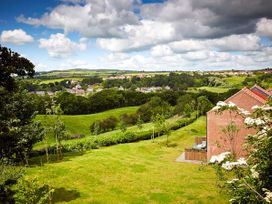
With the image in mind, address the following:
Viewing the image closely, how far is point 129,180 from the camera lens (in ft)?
105

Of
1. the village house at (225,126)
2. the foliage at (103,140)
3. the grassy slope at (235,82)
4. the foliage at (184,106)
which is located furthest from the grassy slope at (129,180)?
the grassy slope at (235,82)

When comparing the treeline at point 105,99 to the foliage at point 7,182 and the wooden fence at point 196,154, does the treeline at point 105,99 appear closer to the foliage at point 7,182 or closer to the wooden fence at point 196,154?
the wooden fence at point 196,154

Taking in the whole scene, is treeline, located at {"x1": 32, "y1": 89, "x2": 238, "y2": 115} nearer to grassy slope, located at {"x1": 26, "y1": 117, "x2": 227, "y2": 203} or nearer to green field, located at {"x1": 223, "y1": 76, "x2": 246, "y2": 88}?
green field, located at {"x1": 223, "y1": 76, "x2": 246, "y2": 88}

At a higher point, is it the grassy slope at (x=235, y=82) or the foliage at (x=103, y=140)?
the grassy slope at (x=235, y=82)

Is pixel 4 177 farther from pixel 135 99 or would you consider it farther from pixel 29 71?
pixel 135 99

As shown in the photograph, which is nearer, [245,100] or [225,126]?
[225,126]

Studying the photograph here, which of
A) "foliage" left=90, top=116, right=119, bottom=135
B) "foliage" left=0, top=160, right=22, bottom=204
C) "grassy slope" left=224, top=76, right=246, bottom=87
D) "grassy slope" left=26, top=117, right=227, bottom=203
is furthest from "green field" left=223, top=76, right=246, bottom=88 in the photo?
"foliage" left=0, top=160, right=22, bottom=204

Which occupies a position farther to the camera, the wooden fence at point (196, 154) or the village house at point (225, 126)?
the wooden fence at point (196, 154)

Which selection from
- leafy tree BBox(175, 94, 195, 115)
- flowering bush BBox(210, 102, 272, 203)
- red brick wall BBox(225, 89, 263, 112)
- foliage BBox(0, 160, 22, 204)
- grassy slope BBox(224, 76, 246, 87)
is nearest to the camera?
flowering bush BBox(210, 102, 272, 203)

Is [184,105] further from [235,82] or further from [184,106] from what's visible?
[235,82]

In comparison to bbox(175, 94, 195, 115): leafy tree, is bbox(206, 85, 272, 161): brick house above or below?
above

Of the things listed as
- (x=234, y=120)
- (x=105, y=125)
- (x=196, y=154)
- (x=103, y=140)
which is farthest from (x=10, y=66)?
(x=105, y=125)

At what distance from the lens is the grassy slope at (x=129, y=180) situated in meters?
26.8

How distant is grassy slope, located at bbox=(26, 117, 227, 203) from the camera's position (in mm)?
26797
